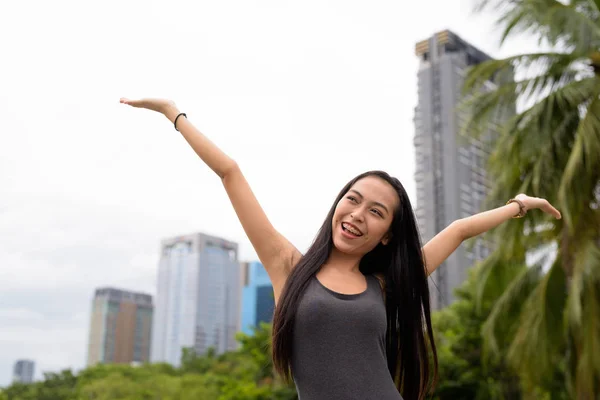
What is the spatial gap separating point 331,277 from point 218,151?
43 centimetres

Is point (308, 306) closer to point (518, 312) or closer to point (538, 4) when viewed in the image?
point (538, 4)

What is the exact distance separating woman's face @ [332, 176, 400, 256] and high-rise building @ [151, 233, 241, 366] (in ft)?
196

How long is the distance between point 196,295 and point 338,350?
6037 cm

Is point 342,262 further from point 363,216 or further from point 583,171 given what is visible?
point 583,171

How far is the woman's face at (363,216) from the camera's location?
1915mm

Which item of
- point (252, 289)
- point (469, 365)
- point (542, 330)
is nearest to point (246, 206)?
point (542, 330)

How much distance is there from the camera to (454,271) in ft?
111

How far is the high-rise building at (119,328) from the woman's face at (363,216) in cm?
5949

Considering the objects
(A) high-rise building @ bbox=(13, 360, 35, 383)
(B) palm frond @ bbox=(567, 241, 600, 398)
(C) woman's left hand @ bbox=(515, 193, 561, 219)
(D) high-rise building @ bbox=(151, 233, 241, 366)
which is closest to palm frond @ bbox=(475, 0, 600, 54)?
(B) palm frond @ bbox=(567, 241, 600, 398)

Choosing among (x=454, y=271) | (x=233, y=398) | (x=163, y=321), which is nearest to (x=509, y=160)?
(x=233, y=398)

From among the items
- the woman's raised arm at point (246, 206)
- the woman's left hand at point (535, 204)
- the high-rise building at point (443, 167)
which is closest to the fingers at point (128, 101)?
the woman's raised arm at point (246, 206)

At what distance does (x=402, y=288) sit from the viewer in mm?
1969

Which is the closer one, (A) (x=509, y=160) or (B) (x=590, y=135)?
(B) (x=590, y=135)

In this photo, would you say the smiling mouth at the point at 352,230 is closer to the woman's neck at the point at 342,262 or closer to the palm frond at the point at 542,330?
the woman's neck at the point at 342,262
